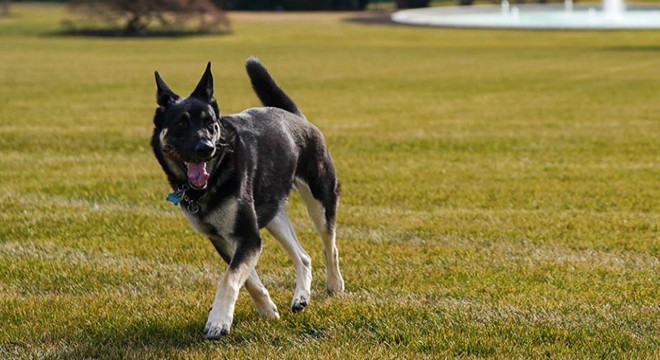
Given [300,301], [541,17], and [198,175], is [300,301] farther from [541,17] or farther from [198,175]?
[541,17]

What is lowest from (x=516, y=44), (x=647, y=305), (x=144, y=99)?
(x=516, y=44)

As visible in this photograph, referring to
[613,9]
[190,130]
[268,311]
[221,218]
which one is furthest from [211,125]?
[613,9]

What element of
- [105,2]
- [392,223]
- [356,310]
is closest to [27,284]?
[356,310]

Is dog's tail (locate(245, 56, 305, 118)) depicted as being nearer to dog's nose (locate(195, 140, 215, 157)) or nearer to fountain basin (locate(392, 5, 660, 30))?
dog's nose (locate(195, 140, 215, 157))

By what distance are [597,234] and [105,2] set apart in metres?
56.7

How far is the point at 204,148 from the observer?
5.35 metres

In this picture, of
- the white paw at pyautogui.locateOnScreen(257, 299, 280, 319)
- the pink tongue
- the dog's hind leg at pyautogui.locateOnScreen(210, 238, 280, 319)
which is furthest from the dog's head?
the white paw at pyautogui.locateOnScreen(257, 299, 280, 319)

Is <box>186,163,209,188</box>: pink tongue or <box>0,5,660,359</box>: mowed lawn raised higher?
<box>186,163,209,188</box>: pink tongue

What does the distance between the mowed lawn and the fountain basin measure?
36.9 m

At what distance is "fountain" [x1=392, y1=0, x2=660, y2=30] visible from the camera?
59.5 m

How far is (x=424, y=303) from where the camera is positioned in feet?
21.2

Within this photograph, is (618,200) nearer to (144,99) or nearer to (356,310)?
(356,310)

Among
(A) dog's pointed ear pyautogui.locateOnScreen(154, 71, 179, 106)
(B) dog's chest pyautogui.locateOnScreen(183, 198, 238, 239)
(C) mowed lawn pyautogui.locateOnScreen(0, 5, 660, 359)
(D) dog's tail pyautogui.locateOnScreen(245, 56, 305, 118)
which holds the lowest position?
(C) mowed lawn pyautogui.locateOnScreen(0, 5, 660, 359)

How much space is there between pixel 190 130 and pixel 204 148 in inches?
6.6
